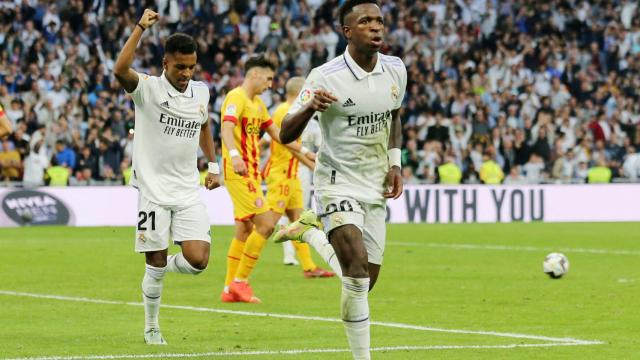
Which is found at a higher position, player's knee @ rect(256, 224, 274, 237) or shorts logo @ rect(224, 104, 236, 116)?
shorts logo @ rect(224, 104, 236, 116)

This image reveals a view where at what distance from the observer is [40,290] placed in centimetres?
1509

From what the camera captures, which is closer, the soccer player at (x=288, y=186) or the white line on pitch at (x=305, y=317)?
the white line on pitch at (x=305, y=317)

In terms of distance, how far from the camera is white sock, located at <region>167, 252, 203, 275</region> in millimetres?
10453

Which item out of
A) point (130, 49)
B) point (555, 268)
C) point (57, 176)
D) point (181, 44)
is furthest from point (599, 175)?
point (130, 49)

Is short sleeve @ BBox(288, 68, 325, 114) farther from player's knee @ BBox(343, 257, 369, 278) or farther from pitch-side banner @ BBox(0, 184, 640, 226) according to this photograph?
pitch-side banner @ BBox(0, 184, 640, 226)

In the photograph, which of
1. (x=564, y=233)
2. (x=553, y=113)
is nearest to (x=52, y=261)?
(x=564, y=233)

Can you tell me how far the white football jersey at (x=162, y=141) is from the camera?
1036 cm

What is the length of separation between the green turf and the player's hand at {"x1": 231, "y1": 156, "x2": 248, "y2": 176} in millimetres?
1331

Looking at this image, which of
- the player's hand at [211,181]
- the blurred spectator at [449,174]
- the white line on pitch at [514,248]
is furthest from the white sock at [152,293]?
the blurred spectator at [449,174]

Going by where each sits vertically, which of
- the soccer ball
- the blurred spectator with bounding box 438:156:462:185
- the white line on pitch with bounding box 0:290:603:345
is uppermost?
the white line on pitch with bounding box 0:290:603:345

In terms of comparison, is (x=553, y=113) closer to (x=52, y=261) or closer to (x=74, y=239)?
(x=74, y=239)

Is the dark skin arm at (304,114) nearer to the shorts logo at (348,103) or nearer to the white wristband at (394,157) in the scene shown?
the shorts logo at (348,103)

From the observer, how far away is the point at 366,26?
8.70 meters

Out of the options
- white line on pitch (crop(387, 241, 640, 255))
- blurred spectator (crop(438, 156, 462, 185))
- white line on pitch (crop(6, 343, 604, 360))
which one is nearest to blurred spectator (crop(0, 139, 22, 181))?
white line on pitch (crop(387, 241, 640, 255))
